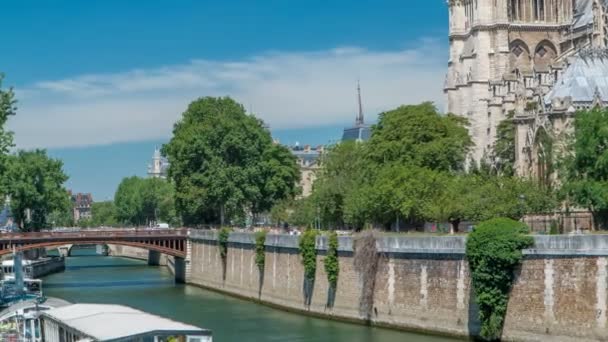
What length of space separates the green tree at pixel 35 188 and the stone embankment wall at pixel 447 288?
44278 millimetres

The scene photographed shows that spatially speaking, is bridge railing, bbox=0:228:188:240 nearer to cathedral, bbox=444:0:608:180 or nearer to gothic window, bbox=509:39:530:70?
cathedral, bbox=444:0:608:180

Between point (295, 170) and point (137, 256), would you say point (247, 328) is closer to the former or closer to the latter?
point (295, 170)

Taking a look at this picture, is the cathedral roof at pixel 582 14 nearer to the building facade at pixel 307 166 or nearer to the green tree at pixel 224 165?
the green tree at pixel 224 165

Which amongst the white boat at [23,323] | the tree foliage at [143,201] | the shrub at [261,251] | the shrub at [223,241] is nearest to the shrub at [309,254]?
the shrub at [261,251]

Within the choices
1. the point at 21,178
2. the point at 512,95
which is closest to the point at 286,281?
the point at 512,95

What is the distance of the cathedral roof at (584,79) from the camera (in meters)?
75.6

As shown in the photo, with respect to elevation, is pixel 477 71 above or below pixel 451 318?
above

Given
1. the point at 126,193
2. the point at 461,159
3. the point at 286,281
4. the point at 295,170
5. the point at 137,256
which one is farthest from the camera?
the point at 126,193

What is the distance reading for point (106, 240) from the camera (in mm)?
91938

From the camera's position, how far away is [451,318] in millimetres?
49312

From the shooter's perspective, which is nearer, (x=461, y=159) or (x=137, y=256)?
(x=461, y=159)

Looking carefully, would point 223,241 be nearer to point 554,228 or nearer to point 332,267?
point 332,267

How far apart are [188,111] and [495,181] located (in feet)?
136

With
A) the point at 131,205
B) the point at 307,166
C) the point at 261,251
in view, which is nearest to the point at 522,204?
the point at 261,251
